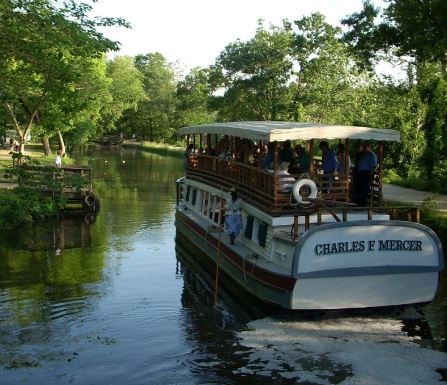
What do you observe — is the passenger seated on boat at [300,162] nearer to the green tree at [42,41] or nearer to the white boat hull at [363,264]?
the white boat hull at [363,264]

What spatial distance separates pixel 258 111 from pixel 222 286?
1881 inches

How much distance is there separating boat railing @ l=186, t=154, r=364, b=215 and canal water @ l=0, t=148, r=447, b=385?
276 centimetres

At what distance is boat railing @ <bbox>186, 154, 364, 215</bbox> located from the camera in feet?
48.3

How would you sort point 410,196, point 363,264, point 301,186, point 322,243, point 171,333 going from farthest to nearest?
point 410,196
point 301,186
point 171,333
point 363,264
point 322,243

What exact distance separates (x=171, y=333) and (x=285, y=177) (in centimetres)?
467

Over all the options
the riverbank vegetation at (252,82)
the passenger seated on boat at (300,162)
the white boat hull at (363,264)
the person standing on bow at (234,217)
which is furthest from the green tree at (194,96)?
the white boat hull at (363,264)

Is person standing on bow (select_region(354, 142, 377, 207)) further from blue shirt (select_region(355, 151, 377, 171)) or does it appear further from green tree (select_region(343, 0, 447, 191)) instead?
green tree (select_region(343, 0, 447, 191))

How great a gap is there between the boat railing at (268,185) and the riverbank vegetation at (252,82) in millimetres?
5043

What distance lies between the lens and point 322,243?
43.2ft

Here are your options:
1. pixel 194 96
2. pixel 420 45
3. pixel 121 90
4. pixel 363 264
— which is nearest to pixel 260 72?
pixel 194 96

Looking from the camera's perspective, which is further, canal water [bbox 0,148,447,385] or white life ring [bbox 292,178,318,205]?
white life ring [bbox 292,178,318,205]

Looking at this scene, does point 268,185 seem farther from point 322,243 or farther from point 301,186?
point 322,243

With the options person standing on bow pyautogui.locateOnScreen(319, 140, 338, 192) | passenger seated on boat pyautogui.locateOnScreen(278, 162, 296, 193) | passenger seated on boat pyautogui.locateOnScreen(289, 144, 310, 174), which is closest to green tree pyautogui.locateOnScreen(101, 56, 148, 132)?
passenger seated on boat pyautogui.locateOnScreen(289, 144, 310, 174)

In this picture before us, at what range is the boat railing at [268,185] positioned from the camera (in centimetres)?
1473
